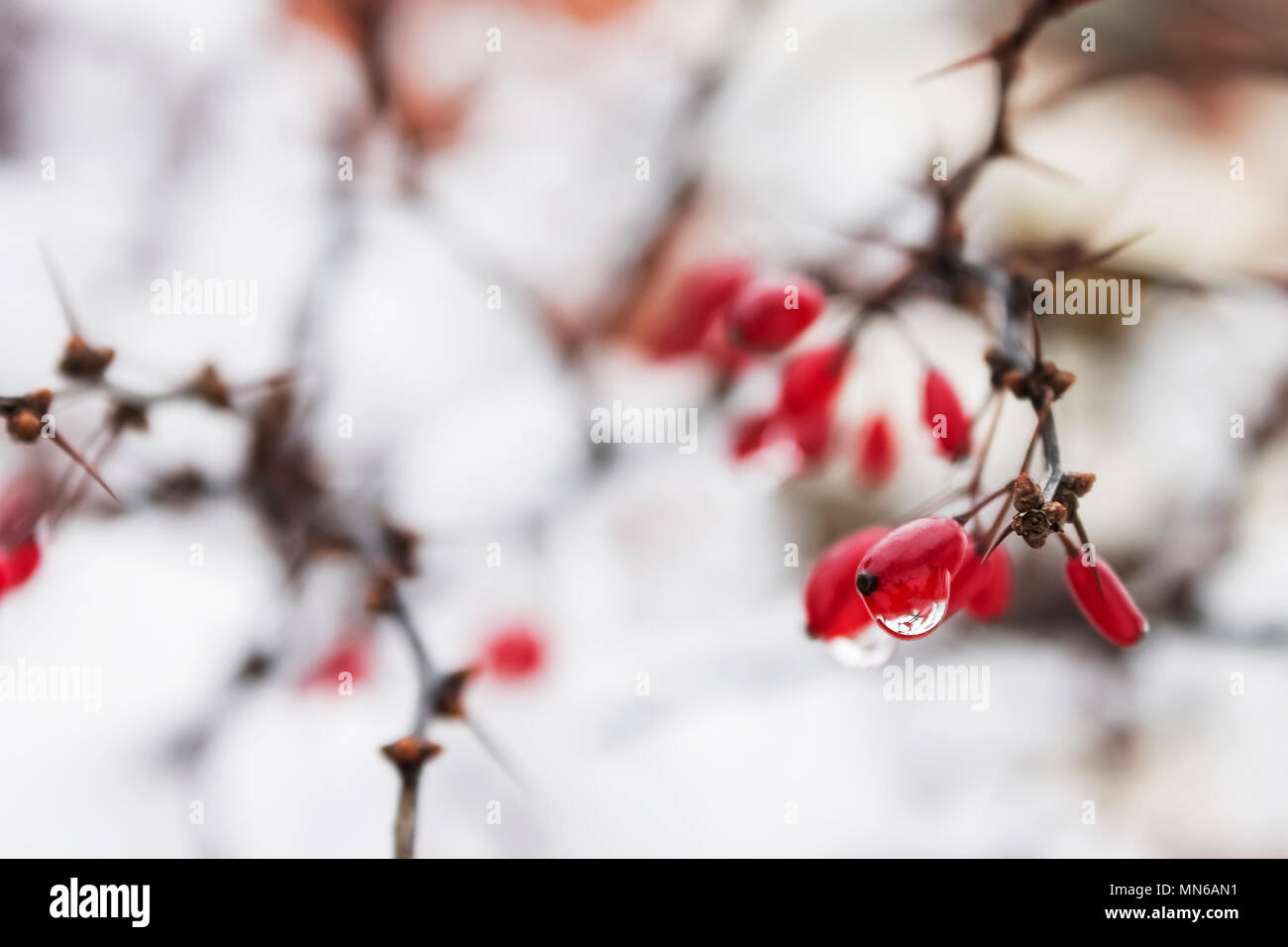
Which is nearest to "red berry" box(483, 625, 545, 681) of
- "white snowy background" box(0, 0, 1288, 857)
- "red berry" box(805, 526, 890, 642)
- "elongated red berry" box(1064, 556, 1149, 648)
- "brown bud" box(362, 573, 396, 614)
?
"white snowy background" box(0, 0, 1288, 857)

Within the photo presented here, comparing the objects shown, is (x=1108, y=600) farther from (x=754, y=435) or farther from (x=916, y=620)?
(x=754, y=435)

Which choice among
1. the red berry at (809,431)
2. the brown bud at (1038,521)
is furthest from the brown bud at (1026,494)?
the red berry at (809,431)

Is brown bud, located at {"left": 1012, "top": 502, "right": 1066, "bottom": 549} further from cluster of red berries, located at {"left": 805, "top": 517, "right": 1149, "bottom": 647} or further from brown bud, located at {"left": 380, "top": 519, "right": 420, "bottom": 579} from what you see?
brown bud, located at {"left": 380, "top": 519, "right": 420, "bottom": 579}

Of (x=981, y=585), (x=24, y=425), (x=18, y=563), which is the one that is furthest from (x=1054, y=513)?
(x=18, y=563)

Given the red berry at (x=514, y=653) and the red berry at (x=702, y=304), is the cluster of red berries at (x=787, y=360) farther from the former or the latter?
the red berry at (x=514, y=653)
